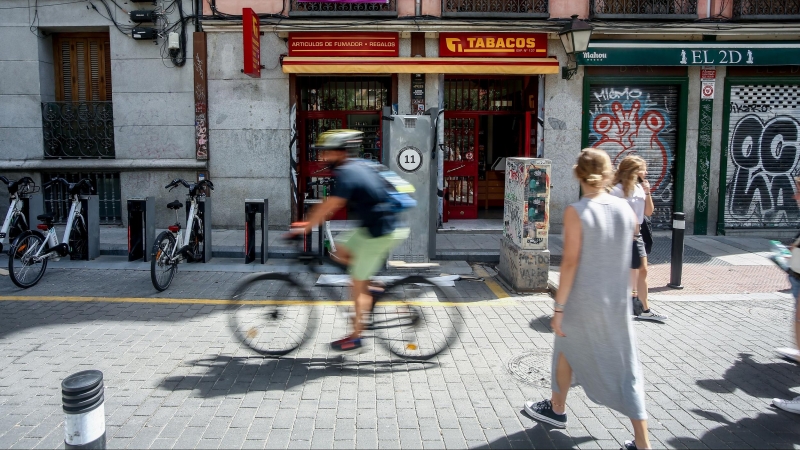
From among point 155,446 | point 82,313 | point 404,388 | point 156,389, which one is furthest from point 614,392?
point 82,313

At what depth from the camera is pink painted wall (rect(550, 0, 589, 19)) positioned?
1183 centimetres

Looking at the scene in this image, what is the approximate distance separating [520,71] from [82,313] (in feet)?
27.9

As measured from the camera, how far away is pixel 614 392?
135 inches

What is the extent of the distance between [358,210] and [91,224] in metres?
6.19

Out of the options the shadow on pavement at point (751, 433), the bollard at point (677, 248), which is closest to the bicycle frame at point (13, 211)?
the shadow on pavement at point (751, 433)

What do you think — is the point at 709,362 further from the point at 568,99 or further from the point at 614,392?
the point at 568,99

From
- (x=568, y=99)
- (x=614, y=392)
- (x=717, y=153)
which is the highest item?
(x=568, y=99)

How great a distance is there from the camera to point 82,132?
40.2ft

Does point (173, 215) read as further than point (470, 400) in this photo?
Yes

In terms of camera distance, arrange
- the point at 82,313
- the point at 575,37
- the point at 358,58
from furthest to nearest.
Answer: the point at 358,58 < the point at 575,37 < the point at 82,313

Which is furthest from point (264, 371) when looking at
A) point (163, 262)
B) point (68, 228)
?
point (68, 228)

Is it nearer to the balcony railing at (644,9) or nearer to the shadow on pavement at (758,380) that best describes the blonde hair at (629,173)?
the shadow on pavement at (758,380)

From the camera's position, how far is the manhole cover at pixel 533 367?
4.71m

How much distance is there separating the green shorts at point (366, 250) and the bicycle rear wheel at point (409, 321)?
26 centimetres
